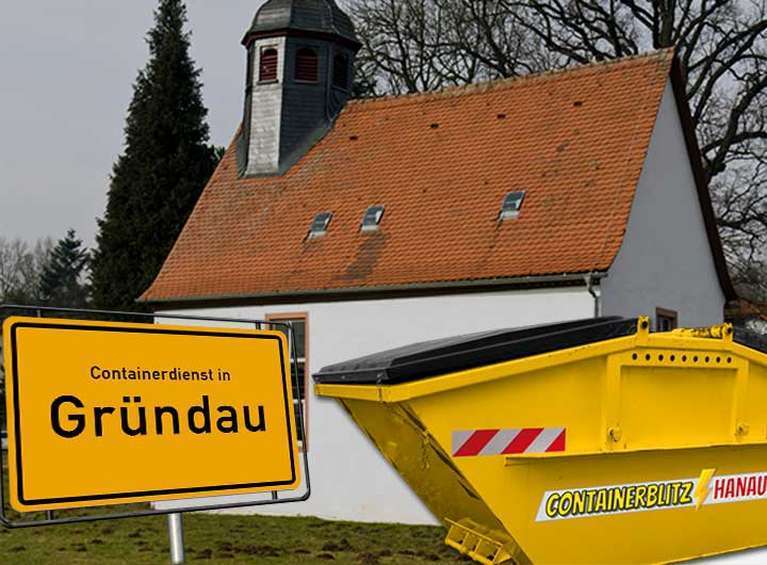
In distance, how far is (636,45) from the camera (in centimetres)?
2819

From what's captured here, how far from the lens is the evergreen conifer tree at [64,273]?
226 feet

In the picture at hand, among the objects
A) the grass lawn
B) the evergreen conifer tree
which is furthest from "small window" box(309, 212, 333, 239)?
the evergreen conifer tree

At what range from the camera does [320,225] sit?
16.4 meters

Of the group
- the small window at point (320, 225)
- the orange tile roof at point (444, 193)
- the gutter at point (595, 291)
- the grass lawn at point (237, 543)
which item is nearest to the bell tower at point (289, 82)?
the orange tile roof at point (444, 193)

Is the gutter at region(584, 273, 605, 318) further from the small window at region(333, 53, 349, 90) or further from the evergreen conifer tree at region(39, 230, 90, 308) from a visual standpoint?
the evergreen conifer tree at region(39, 230, 90, 308)

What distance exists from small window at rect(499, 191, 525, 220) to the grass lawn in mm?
4530

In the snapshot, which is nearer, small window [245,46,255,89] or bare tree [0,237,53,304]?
small window [245,46,255,89]

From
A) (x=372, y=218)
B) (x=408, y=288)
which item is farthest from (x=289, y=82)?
(x=408, y=288)

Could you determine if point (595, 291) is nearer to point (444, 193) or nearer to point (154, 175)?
point (444, 193)

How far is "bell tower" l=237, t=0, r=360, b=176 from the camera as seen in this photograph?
1836 cm

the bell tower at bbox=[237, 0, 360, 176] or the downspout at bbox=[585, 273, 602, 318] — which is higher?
the bell tower at bbox=[237, 0, 360, 176]

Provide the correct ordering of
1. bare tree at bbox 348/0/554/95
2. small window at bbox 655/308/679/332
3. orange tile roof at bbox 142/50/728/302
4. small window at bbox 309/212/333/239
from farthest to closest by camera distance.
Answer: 1. bare tree at bbox 348/0/554/95
2. small window at bbox 309/212/333/239
3. small window at bbox 655/308/679/332
4. orange tile roof at bbox 142/50/728/302

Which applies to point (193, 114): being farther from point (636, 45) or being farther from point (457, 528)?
point (457, 528)

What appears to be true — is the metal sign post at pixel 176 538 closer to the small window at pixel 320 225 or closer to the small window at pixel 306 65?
the small window at pixel 320 225
